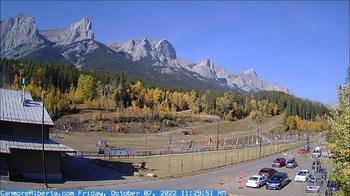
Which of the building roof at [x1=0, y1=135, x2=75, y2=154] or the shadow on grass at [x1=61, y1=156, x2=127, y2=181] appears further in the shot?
the shadow on grass at [x1=61, y1=156, x2=127, y2=181]

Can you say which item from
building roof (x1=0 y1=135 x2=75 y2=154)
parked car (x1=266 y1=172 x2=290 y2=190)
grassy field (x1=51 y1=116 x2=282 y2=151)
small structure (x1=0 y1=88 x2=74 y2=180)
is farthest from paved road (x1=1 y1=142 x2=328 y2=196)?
grassy field (x1=51 y1=116 x2=282 y2=151)

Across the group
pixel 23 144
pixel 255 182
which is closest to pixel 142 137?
pixel 23 144

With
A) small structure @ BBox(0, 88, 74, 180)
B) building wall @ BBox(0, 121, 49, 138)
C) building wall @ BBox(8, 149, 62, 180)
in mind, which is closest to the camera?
small structure @ BBox(0, 88, 74, 180)

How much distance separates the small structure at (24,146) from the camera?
166 feet

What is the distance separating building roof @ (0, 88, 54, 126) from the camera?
175ft

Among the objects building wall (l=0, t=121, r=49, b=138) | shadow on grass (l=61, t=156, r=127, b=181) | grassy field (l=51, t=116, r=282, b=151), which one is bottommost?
grassy field (l=51, t=116, r=282, b=151)

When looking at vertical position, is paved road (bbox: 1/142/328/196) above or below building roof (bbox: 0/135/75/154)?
below

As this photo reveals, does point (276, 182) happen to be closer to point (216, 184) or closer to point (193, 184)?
point (216, 184)

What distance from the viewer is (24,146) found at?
5078 centimetres

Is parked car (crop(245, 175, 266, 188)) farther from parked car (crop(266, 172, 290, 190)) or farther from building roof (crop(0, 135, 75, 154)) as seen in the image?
building roof (crop(0, 135, 75, 154))

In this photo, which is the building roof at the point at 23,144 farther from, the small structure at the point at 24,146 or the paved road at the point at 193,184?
the paved road at the point at 193,184

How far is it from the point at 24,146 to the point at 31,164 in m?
2.76

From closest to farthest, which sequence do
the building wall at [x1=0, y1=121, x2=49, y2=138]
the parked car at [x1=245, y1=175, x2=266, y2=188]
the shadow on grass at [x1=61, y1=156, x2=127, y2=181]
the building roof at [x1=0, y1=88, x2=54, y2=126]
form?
the parked car at [x1=245, y1=175, x2=266, y2=188] → the building wall at [x1=0, y1=121, x2=49, y2=138] → the building roof at [x1=0, y1=88, x2=54, y2=126] → the shadow on grass at [x1=61, y1=156, x2=127, y2=181]

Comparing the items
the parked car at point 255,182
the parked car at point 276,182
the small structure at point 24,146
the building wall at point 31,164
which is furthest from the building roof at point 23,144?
the parked car at point 276,182
